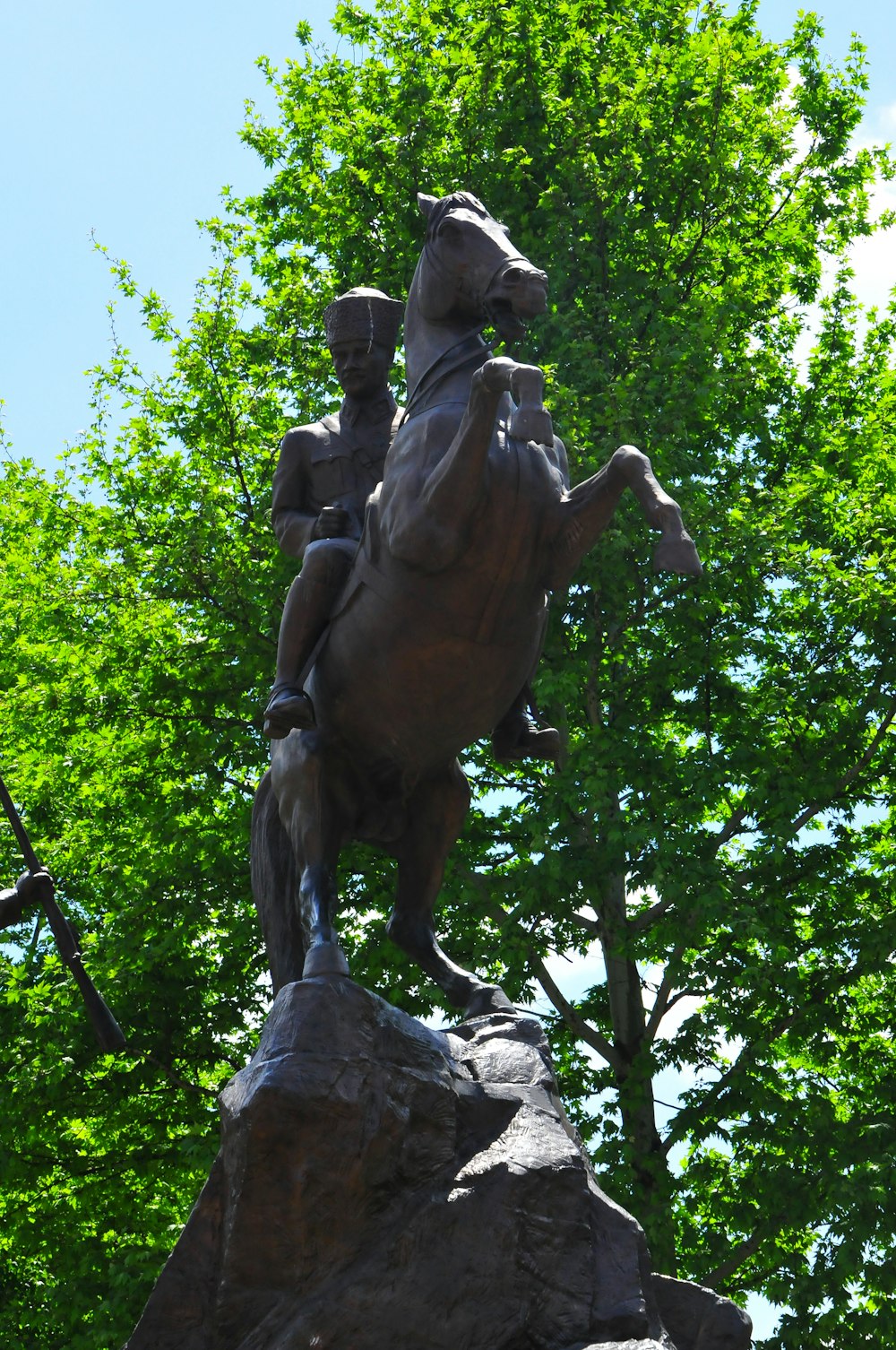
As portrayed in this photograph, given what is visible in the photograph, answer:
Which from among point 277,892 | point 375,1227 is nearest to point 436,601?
point 277,892

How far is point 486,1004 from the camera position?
20.2 feet

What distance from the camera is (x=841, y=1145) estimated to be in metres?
11.3

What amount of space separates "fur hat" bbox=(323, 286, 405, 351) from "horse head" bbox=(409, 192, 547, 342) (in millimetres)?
397

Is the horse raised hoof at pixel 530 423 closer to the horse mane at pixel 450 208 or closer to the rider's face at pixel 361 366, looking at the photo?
the horse mane at pixel 450 208

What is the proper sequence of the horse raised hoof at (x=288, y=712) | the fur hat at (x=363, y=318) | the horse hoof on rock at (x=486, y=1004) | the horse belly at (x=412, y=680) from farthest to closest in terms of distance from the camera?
the fur hat at (x=363, y=318)
the horse hoof on rock at (x=486, y=1004)
the horse raised hoof at (x=288, y=712)
the horse belly at (x=412, y=680)

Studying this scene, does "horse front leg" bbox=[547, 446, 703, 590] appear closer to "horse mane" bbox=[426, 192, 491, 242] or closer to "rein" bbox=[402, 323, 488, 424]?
"rein" bbox=[402, 323, 488, 424]

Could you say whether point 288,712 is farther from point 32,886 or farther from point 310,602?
point 32,886

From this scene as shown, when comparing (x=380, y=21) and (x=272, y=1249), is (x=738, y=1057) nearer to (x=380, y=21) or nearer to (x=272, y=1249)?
(x=272, y=1249)

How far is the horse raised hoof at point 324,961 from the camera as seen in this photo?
5477 millimetres

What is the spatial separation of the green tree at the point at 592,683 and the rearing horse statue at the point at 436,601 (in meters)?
5.55

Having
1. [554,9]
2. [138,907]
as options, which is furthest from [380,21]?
[138,907]

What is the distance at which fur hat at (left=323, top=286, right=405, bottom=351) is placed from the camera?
21.6ft

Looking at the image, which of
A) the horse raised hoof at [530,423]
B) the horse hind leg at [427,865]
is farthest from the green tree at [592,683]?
the horse raised hoof at [530,423]

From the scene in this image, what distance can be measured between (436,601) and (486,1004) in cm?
153
